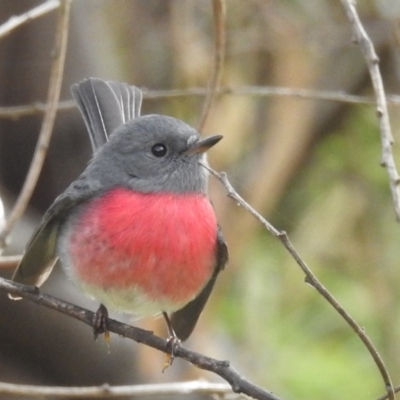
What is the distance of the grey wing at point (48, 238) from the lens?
11.3ft

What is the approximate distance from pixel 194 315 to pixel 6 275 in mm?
1371

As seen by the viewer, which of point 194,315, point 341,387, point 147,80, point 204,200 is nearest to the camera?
point 204,200

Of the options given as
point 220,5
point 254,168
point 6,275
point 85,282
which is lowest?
point 85,282

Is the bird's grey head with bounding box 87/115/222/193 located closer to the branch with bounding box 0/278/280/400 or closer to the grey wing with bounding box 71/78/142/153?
the grey wing with bounding box 71/78/142/153

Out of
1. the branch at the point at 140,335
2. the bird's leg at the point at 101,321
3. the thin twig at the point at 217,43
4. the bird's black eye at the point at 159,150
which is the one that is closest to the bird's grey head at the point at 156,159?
the bird's black eye at the point at 159,150

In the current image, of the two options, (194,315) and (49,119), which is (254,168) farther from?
(49,119)

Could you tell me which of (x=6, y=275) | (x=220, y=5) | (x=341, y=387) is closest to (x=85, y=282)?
(x=220, y=5)

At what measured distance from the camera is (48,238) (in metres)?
3.70

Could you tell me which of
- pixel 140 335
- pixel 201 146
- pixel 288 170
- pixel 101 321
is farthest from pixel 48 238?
pixel 288 170

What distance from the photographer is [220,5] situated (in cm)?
319

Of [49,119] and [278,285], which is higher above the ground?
[278,285]

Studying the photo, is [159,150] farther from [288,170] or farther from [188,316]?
[288,170]

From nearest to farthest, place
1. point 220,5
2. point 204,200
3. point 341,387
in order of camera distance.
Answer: point 220,5
point 204,200
point 341,387

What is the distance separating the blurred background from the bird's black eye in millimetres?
2084
